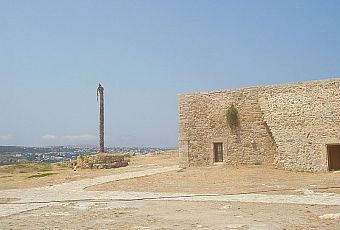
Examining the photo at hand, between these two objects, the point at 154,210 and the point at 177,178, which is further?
the point at 177,178

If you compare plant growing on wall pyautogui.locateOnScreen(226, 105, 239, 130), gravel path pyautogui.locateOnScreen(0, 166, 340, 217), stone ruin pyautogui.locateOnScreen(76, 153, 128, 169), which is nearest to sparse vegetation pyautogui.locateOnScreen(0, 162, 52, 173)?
stone ruin pyautogui.locateOnScreen(76, 153, 128, 169)

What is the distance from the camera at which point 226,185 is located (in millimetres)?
15664

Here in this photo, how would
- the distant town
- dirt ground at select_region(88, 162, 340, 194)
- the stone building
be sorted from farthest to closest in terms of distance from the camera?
the distant town
the stone building
dirt ground at select_region(88, 162, 340, 194)

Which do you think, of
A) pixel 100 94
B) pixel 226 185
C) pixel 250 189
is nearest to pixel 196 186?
pixel 226 185

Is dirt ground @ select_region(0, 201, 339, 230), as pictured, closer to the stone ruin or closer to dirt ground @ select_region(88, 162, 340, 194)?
dirt ground @ select_region(88, 162, 340, 194)

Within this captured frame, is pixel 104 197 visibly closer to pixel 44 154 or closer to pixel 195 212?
pixel 195 212

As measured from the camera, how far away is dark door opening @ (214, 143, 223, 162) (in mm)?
21938

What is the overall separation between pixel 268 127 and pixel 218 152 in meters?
3.32

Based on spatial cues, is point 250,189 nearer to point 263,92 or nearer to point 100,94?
point 263,92

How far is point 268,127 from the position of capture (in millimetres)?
20031

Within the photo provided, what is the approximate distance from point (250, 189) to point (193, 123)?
8.71 metres

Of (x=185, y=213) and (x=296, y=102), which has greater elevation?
(x=296, y=102)

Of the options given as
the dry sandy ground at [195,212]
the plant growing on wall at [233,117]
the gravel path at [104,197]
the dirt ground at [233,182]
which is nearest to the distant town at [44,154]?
the plant growing on wall at [233,117]

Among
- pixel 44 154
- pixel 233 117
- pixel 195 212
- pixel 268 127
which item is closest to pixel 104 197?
pixel 195 212
